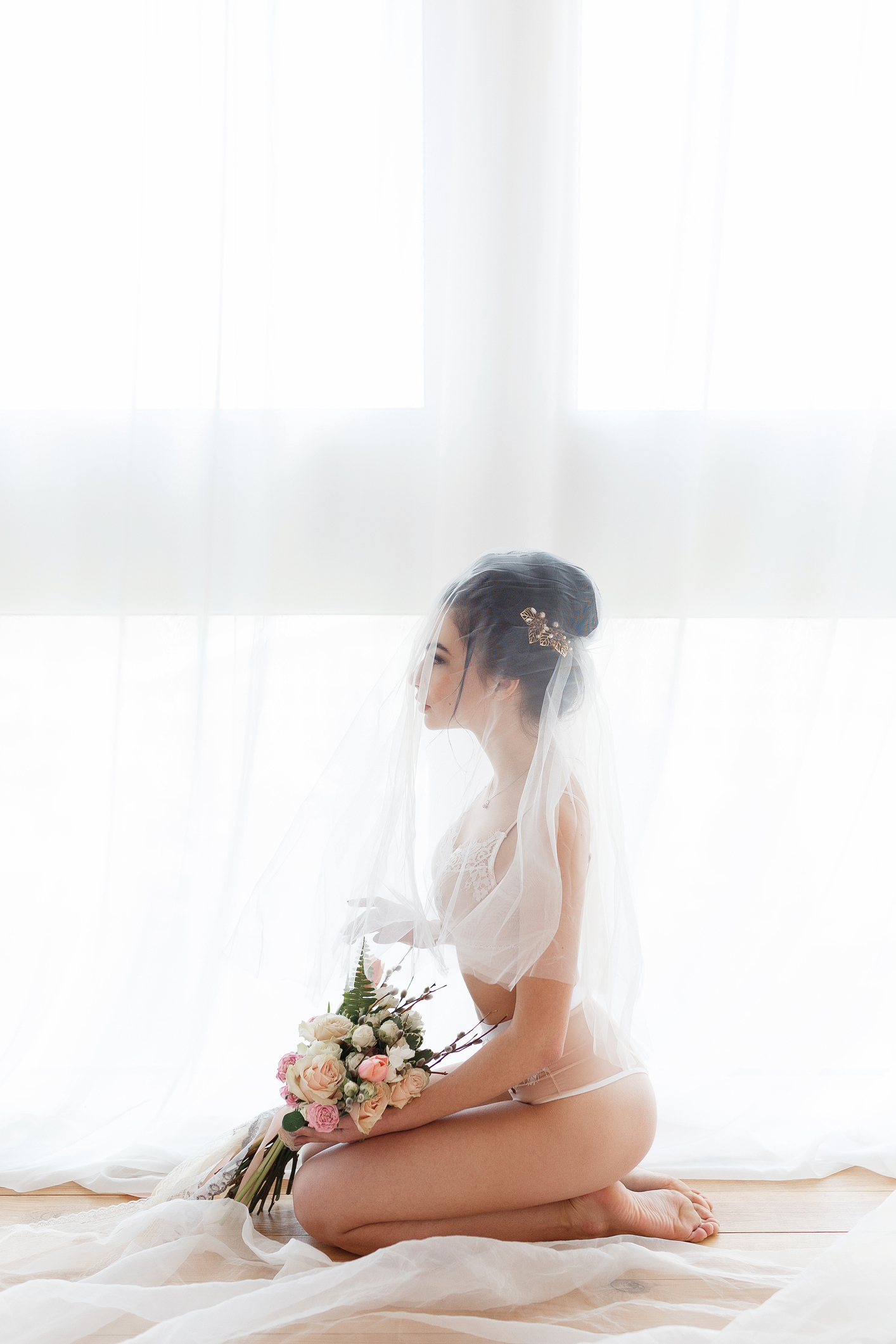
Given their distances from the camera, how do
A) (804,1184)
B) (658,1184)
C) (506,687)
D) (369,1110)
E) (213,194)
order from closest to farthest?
(369,1110)
(506,687)
(658,1184)
(804,1184)
(213,194)

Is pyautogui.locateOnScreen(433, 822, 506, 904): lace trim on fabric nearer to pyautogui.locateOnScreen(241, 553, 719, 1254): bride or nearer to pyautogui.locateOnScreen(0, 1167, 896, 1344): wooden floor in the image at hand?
pyautogui.locateOnScreen(241, 553, 719, 1254): bride

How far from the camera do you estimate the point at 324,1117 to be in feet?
4.84

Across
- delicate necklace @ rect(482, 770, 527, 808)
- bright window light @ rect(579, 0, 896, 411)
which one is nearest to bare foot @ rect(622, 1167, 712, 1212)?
delicate necklace @ rect(482, 770, 527, 808)

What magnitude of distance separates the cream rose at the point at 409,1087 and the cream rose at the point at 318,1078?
0.09 m

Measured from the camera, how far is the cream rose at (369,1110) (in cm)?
146

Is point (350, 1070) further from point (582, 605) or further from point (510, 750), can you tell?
point (582, 605)

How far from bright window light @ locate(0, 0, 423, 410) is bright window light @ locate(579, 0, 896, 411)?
0.44 meters

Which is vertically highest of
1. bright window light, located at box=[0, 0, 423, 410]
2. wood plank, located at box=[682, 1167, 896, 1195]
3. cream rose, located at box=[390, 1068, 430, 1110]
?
bright window light, located at box=[0, 0, 423, 410]

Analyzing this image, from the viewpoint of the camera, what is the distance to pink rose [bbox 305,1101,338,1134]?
1475 millimetres

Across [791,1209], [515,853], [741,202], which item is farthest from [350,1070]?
[741,202]

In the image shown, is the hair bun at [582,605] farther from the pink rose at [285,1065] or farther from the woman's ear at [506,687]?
the pink rose at [285,1065]

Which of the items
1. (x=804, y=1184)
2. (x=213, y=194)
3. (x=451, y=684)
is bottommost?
(x=804, y=1184)

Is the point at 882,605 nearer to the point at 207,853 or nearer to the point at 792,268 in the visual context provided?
the point at 792,268

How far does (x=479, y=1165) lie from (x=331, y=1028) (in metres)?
0.33
